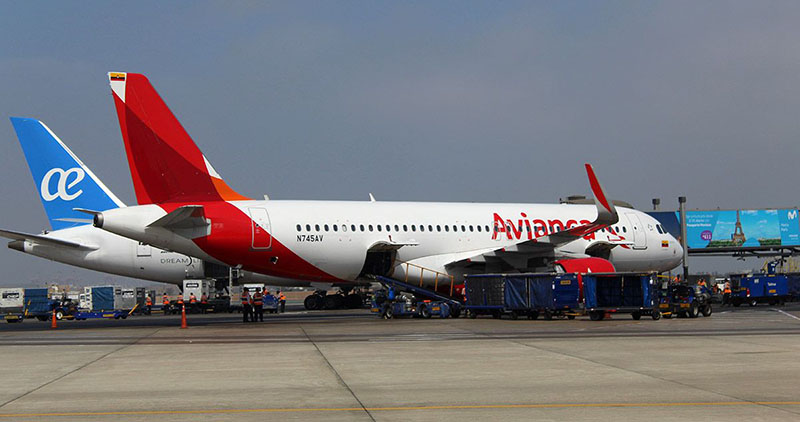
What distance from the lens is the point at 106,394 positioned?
11523 millimetres

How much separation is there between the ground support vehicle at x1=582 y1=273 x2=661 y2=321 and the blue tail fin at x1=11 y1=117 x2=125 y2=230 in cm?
2093

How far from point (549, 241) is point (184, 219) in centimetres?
1352

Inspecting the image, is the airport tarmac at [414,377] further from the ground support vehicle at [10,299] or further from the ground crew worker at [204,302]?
the ground support vehicle at [10,299]

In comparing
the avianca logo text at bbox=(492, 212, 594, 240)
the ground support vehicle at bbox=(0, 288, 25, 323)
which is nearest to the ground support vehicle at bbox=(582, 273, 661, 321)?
the avianca logo text at bbox=(492, 212, 594, 240)

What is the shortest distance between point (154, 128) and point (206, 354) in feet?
41.7

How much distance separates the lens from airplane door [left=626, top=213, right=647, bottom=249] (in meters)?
39.4

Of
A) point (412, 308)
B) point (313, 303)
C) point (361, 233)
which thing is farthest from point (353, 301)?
point (361, 233)

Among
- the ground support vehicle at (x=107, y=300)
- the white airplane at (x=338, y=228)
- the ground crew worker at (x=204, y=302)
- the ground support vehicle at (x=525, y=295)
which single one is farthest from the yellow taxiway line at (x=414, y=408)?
the ground crew worker at (x=204, y=302)

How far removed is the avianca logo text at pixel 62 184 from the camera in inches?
1473

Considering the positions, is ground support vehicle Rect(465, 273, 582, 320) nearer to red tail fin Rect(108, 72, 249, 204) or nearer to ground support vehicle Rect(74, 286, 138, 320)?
red tail fin Rect(108, 72, 249, 204)

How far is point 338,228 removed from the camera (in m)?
32.0

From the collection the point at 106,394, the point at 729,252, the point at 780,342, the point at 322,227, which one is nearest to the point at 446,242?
the point at 322,227

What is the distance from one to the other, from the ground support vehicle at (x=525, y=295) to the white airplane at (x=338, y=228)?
2245 millimetres

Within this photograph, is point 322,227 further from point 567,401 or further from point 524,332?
point 567,401
